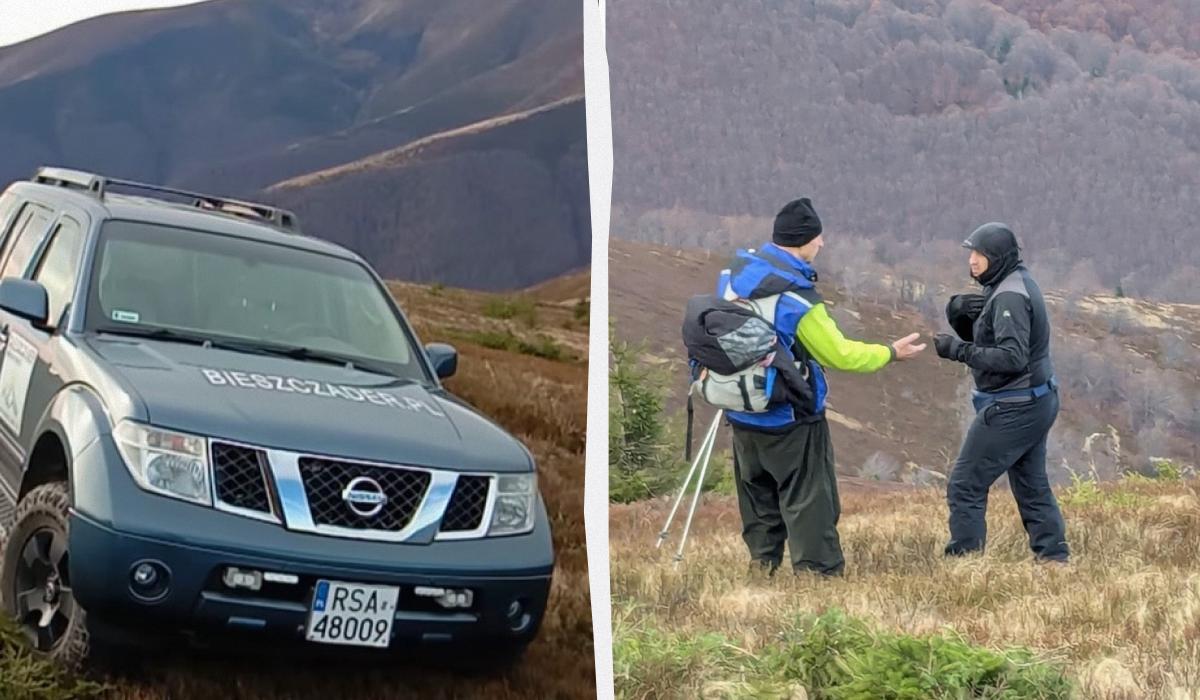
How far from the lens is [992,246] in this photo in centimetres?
616

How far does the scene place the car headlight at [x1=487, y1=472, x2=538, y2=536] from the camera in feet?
13.9

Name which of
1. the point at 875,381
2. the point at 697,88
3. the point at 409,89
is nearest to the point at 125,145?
the point at 409,89

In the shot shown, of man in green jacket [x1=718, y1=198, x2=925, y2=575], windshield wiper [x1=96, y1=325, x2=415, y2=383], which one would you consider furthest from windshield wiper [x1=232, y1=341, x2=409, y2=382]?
man in green jacket [x1=718, y1=198, x2=925, y2=575]

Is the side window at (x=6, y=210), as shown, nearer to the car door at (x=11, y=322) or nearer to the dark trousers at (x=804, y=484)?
the car door at (x=11, y=322)

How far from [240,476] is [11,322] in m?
0.92

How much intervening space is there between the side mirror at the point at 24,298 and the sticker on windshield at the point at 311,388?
46cm

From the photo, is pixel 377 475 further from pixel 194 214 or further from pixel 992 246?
pixel 992 246

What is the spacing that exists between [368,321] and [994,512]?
13.5 ft

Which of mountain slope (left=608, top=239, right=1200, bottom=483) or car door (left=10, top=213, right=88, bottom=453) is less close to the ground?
car door (left=10, top=213, right=88, bottom=453)

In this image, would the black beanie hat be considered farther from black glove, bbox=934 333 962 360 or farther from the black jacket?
the black jacket

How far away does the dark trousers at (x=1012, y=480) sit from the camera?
6.31 metres

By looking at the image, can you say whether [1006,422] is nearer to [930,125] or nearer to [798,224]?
[798,224]

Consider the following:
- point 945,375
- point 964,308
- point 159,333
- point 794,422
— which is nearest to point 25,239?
point 159,333

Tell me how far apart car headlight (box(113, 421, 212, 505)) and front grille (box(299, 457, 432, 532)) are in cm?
25
